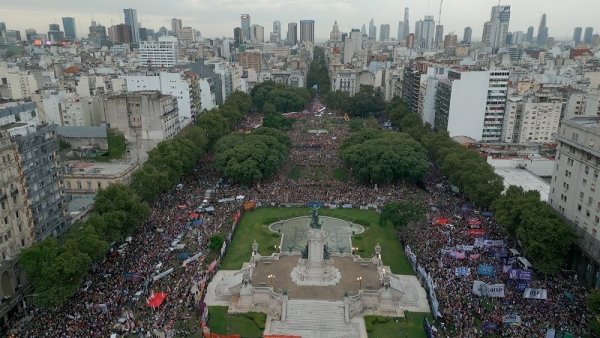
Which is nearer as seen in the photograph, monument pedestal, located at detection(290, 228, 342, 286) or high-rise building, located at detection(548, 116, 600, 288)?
high-rise building, located at detection(548, 116, 600, 288)

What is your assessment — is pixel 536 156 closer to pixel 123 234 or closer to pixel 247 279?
pixel 247 279

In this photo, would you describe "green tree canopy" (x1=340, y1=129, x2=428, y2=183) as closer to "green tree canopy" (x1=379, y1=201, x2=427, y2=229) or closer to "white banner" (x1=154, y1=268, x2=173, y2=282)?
"green tree canopy" (x1=379, y1=201, x2=427, y2=229)

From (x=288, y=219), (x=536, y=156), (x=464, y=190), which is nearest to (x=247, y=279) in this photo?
(x=288, y=219)

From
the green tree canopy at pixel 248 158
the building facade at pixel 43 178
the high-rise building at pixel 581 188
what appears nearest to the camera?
the building facade at pixel 43 178

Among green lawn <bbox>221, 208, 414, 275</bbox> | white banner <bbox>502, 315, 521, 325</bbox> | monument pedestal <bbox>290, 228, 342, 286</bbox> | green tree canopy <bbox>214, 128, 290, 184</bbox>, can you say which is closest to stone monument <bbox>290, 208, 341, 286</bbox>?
monument pedestal <bbox>290, 228, 342, 286</bbox>

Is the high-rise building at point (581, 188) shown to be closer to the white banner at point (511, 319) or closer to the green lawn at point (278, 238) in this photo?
the white banner at point (511, 319)

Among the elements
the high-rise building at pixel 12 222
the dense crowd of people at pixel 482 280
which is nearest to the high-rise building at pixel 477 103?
the dense crowd of people at pixel 482 280

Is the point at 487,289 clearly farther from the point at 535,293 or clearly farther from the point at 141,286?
the point at 141,286
